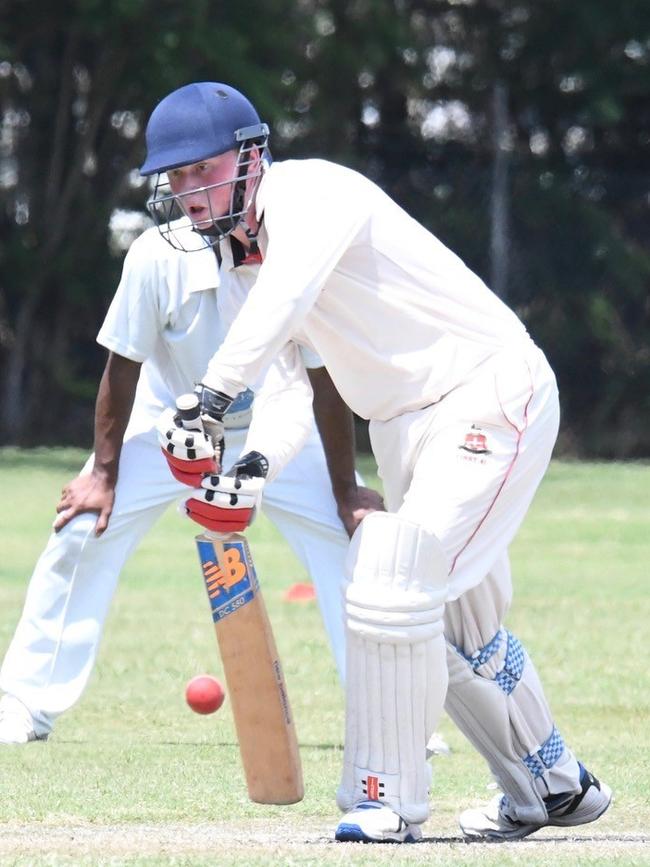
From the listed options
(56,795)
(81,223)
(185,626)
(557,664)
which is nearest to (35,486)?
(81,223)

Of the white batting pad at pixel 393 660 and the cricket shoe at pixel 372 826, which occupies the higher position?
the white batting pad at pixel 393 660

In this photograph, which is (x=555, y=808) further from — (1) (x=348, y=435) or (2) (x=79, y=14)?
(2) (x=79, y=14)

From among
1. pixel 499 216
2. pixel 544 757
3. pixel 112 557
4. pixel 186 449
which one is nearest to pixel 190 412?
pixel 186 449

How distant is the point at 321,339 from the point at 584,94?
53.7ft

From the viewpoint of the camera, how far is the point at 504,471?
4.02 metres

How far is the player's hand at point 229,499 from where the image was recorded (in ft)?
12.9

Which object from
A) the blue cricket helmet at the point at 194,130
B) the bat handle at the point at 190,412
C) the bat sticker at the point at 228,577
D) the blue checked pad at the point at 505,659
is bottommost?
the blue checked pad at the point at 505,659

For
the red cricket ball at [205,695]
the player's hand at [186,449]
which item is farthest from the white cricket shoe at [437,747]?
the player's hand at [186,449]

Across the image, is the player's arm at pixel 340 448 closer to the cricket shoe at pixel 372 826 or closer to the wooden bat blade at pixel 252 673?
the wooden bat blade at pixel 252 673

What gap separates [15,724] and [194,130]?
2.18 meters

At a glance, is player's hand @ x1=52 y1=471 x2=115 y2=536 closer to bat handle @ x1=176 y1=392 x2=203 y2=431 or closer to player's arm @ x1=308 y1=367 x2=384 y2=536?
player's arm @ x1=308 y1=367 x2=384 y2=536

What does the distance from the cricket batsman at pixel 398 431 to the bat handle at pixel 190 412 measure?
0.08ft

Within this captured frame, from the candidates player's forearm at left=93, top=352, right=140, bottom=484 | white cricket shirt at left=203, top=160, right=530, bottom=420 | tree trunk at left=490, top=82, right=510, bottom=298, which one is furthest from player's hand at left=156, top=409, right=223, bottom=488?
tree trunk at left=490, top=82, right=510, bottom=298

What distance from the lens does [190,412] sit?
150 inches
